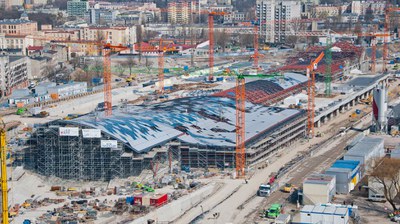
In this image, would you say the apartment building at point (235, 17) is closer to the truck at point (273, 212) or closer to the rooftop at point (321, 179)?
the rooftop at point (321, 179)

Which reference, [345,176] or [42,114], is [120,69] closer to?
[42,114]

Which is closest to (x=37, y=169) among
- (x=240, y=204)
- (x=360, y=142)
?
(x=240, y=204)

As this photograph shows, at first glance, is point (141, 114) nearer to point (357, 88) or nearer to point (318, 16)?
point (357, 88)

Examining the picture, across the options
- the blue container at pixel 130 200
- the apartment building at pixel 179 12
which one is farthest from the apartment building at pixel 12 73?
the apartment building at pixel 179 12

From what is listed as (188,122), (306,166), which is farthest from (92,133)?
(306,166)

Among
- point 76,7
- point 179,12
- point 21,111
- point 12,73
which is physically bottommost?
point 21,111

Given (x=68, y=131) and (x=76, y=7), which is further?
(x=76, y=7)
